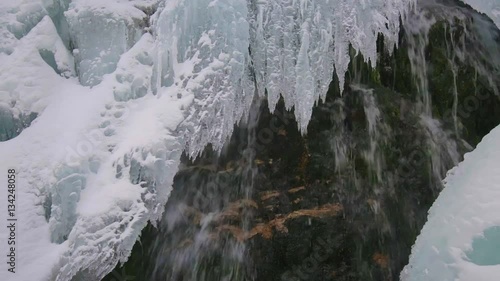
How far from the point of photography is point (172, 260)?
175 inches

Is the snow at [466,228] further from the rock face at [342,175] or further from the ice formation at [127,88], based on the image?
the ice formation at [127,88]

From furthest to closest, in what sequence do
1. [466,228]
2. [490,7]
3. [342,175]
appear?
[342,175] < [490,7] < [466,228]

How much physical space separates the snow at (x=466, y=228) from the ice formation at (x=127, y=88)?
1.14 meters

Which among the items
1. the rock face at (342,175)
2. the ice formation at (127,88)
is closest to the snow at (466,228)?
the rock face at (342,175)

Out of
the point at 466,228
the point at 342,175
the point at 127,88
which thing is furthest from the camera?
the point at 342,175

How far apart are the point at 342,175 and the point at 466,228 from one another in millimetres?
1736

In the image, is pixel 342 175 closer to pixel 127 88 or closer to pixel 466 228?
pixel 466 228

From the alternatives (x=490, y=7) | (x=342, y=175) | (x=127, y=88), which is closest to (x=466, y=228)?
(x=342, y=175)

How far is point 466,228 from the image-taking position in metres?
3.08

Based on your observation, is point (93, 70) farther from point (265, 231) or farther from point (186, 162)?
point (265, 231)

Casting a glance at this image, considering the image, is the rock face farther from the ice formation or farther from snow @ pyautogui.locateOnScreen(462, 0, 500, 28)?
the ice formation

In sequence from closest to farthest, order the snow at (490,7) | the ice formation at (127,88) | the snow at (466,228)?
the snow at (466,228), the ice formation at (127,88), the snow at (490,7)

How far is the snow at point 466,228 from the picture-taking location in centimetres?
290

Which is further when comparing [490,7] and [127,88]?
[490,7]
